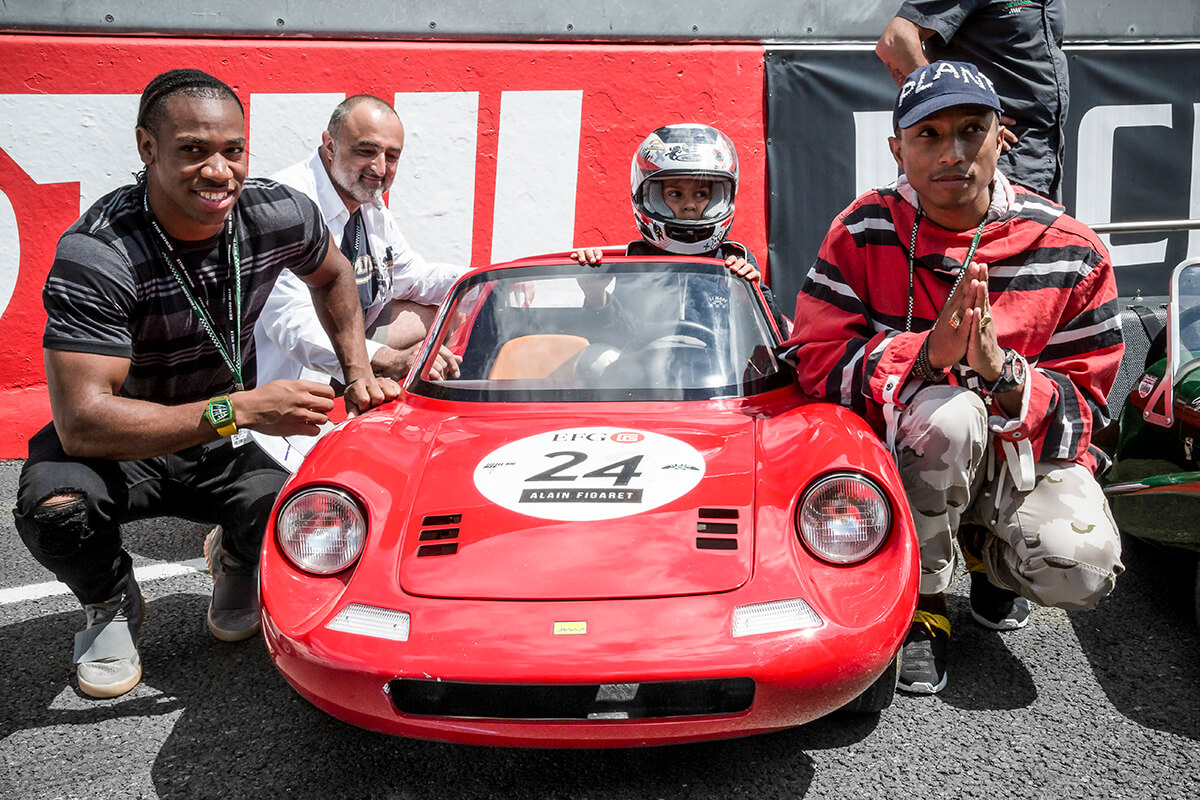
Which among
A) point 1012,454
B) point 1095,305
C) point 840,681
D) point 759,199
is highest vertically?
→ point 759,199

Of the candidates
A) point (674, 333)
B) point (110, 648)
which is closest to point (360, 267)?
point (674, 333)

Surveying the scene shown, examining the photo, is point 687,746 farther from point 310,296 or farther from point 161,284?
point 310,296

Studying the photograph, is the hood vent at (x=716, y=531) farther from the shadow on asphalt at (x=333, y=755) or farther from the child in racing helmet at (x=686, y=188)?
the child in racing helmet at (x=686, y=188)

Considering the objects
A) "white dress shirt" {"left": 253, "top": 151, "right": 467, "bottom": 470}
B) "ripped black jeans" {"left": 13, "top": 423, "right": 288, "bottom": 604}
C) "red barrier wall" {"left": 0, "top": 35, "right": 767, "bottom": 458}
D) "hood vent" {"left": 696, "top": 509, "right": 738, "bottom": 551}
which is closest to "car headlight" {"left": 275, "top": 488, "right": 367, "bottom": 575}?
"ripped black jeans" {"left": 13, "top": 423, "right": 288, "bottom": 604}

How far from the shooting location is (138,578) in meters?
3.24

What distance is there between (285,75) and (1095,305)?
4.18m

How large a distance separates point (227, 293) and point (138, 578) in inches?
44.5

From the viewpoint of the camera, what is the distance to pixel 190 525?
12.7 ft

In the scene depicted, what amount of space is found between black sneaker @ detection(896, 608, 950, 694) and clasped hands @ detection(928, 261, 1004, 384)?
64cm

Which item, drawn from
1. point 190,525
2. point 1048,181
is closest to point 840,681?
point 1048,181

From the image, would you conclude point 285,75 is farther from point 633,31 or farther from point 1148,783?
point 1148,783

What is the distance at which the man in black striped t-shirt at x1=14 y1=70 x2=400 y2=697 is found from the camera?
238 cm

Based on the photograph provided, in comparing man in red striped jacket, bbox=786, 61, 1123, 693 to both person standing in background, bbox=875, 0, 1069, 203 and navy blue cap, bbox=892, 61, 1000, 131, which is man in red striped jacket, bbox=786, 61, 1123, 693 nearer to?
navy blue cap, bbox=892, 61, 1000, 131

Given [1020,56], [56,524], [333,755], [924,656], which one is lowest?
[333,755]
